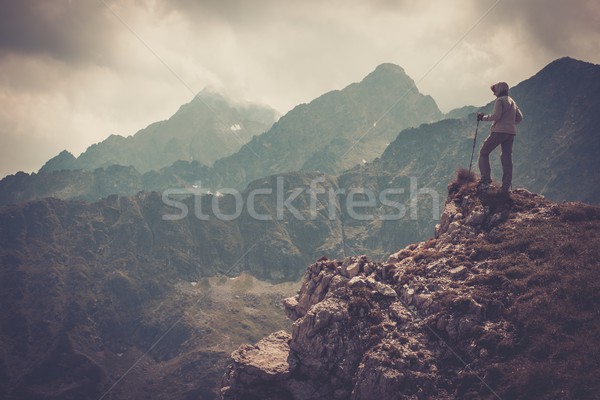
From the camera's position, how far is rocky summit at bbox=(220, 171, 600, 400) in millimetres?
35094

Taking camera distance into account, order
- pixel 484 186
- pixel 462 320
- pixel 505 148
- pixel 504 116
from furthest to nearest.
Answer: pixel 484 186 < pixel 505 148 < pixel 504 116 < pixel 462 320

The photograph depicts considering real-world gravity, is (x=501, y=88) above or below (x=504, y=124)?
above

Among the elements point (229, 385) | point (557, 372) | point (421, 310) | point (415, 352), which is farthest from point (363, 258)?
point (557, 372)

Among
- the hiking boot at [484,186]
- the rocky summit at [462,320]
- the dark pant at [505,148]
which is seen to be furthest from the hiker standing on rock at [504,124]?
the rocky summit at [462,320]

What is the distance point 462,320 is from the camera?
3925 cm

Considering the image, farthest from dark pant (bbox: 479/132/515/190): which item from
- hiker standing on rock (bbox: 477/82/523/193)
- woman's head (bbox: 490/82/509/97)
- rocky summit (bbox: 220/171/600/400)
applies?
woman's head (bbox: 490/82/509/97)

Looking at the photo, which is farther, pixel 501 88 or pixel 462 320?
pixel 501 88

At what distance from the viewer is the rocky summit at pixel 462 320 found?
1382 inches

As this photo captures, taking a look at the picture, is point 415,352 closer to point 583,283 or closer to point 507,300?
point 507,300

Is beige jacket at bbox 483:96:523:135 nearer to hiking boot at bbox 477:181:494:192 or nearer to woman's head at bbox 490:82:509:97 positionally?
woman's head at bbox 490:82:509:97

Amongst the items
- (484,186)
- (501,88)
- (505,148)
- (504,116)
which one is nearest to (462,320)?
(484,186)

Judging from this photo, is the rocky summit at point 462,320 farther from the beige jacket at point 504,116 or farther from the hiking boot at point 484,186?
the beige jacket at point 504,116

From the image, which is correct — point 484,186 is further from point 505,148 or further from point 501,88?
point 501,88

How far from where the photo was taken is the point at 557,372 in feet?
108
